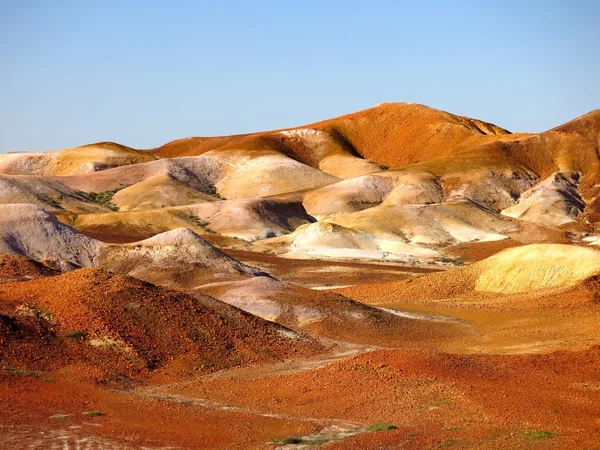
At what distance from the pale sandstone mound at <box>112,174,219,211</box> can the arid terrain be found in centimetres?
1592

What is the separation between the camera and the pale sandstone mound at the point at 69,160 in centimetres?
14775

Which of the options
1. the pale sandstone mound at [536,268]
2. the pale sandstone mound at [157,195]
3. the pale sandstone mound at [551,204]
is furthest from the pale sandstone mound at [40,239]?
the pale sandstone mound at [551,204]

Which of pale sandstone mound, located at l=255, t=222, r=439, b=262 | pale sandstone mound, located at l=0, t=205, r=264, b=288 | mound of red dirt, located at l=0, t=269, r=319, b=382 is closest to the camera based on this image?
mound of red dirt, located at l=0, t=269, r=319, b=382

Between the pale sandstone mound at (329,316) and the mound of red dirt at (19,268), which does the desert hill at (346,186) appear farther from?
the mound of red dirt at (19,268)

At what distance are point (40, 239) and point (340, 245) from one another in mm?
37037

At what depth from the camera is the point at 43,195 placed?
113 metres

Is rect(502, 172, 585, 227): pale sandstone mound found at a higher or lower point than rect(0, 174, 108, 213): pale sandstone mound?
lower

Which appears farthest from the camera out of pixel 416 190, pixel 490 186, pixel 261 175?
pixel 261 175

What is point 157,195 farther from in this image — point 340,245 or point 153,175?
point 340,245

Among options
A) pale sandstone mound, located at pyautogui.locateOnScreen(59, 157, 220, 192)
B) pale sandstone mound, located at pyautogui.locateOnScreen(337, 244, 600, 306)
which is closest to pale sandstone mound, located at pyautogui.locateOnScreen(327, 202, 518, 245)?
pale sandstone mound, located at pyautogui.locateOnScreen(59, 157, 220, 192)

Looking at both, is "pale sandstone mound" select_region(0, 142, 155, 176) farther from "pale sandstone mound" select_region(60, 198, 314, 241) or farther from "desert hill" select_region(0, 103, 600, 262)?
"pale sandstone mound" select_region(60, 198, 314, 241)

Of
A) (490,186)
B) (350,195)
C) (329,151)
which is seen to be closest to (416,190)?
(350,195)

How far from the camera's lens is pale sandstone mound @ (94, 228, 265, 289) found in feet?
167

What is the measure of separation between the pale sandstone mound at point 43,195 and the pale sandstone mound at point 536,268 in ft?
208
